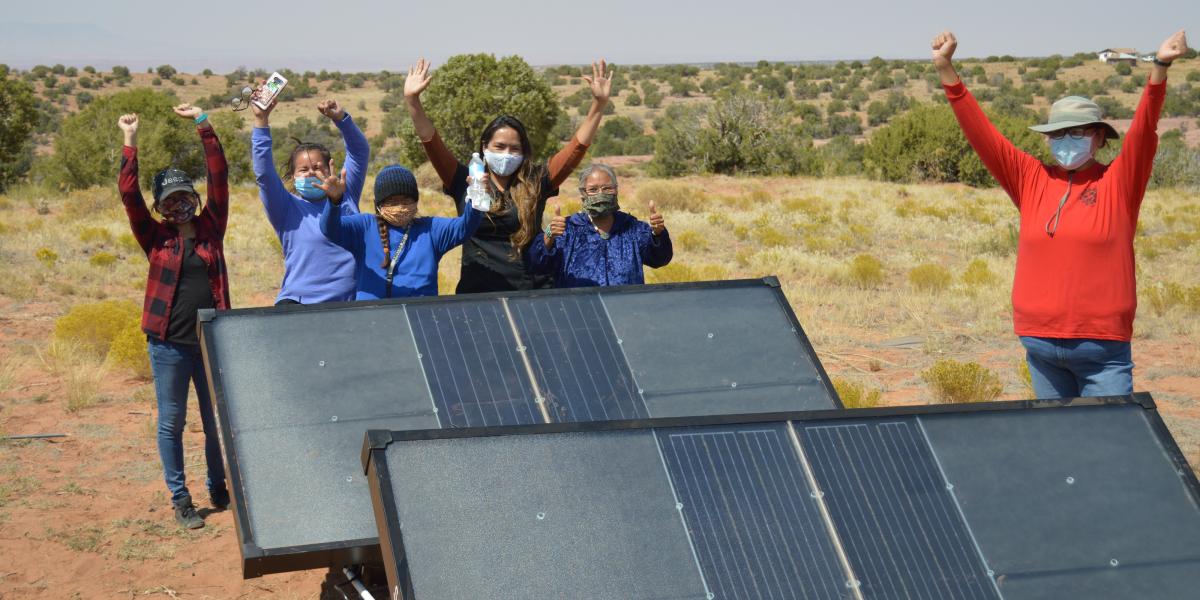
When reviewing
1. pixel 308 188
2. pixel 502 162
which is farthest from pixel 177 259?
pixel 502 162

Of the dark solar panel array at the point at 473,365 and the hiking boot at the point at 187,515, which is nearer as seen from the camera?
the dark solar panel array at the point at 473,365

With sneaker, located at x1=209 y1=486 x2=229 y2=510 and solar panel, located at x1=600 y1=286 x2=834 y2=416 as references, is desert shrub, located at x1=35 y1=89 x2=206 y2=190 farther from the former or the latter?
solar panel, located at x1=600 y1=286 x2=834 y2=416

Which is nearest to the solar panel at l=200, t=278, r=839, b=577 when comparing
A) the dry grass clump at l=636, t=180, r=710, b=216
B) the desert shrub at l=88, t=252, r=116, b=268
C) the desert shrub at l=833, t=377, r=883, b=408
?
the desert shrub at l=833, t=377, r=883, b=408

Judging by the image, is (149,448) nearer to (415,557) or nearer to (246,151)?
(415,557)

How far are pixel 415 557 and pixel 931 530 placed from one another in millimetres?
1767

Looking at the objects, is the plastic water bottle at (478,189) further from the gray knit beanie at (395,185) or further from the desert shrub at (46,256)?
the desert shrub at (46,256)

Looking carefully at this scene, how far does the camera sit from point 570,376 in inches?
217

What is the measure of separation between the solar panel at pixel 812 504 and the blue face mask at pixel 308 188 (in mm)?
3654

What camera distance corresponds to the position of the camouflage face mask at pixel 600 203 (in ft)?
22.8

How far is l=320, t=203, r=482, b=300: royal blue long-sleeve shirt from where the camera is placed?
654 centimetres

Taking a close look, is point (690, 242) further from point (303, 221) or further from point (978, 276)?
point (303, 221)

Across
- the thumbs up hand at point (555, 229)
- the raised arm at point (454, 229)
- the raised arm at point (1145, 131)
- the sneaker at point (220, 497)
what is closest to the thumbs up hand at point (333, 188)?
the raised arm at point (454, 229)

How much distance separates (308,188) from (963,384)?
7.07 m

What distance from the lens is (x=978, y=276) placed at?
18484 mm
